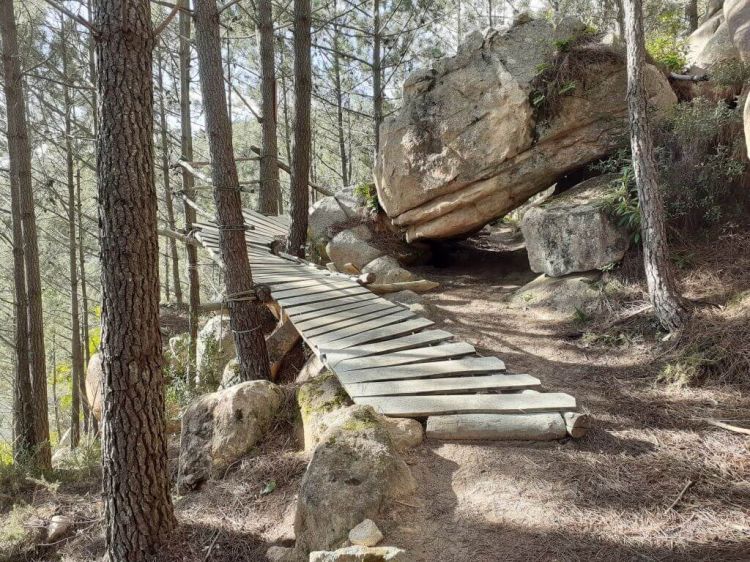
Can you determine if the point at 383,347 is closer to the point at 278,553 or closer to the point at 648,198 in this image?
the point at 278,553

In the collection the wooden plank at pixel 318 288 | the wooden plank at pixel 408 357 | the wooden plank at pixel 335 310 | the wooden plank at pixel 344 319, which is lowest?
the wooden plank at pixel 408 357

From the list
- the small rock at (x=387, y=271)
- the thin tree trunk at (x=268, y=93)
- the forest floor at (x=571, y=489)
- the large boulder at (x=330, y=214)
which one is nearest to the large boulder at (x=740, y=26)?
the forest floor at (x=571, y=489)

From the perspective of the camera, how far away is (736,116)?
17.8ft

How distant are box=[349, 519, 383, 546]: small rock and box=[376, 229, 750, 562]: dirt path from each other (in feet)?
0.29

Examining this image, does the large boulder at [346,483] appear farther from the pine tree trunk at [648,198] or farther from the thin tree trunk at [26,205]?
the thin tree trunk at [26,205]

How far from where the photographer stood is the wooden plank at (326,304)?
5.18 metres

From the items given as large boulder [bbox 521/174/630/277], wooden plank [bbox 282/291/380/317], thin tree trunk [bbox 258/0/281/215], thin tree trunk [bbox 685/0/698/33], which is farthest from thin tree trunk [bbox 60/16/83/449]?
thin tree trunk [bbox 685/0/698/33]

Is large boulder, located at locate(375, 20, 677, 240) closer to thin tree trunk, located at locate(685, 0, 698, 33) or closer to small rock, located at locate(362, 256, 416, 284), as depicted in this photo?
small rock, located at locate(362, 256, 416, 284)

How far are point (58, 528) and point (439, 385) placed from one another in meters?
3.48

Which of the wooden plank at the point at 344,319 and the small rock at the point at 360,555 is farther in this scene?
the wooden plank at the point at 344,319

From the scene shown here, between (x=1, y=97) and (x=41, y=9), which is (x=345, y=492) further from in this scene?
(x=1, y=97)

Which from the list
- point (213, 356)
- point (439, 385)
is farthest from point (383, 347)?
point (213, 356)

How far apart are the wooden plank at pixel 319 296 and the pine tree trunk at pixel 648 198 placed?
343cm

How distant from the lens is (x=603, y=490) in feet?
8.36
